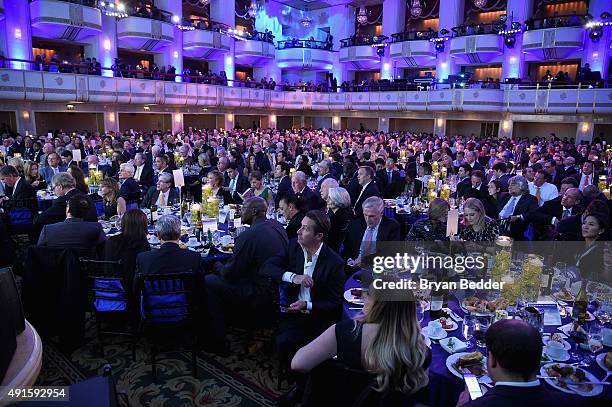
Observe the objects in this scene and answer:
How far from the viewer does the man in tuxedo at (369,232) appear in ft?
16.5

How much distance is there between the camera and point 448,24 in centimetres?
2928

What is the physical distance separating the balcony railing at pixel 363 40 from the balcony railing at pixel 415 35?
896 millimetres

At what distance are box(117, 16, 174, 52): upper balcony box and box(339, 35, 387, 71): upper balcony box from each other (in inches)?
508

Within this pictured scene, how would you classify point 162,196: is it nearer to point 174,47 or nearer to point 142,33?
point 142,33

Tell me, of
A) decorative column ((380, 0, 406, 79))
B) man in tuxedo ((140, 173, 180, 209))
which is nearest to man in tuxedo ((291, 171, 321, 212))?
man in tuxedo ((140, 173, 180, 209))

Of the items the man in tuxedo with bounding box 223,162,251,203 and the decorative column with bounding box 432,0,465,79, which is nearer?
the man in tuxedo with bounding box 223,162,251,203

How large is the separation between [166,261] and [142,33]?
2299 cm

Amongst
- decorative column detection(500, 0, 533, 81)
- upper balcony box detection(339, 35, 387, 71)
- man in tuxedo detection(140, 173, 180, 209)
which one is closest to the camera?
man in tuxedo detection(140, 173, 180, 209)

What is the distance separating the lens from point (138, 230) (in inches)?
177

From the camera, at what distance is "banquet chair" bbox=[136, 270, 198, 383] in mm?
4043

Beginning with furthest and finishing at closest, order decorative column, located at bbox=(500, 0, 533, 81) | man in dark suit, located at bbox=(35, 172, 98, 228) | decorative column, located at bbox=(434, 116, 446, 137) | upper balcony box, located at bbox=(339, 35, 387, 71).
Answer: upper balcony box, located at bbox=(339, 35, 387, 71), decorative column, located at bbox=(434, 116, 446, 137), decorative column, located at bbox=(500, 0, 533, 81), man in dark suit, located at bbox=(35, 172, 98, 228)

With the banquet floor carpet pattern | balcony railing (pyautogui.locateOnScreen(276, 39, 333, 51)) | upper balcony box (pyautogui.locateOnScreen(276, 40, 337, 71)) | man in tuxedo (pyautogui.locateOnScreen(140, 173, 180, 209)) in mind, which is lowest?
the banquet floor carpet pattern

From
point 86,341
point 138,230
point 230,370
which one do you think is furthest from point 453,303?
point 86,341

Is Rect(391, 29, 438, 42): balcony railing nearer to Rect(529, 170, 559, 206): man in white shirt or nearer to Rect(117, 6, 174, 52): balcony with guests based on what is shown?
Rect(117, 6, 174, 52): balcony with guests
